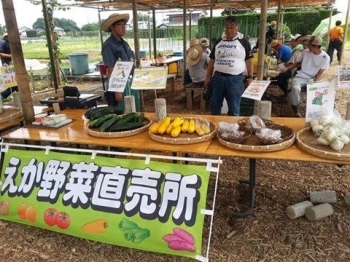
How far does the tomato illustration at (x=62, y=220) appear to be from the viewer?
86.2 inches

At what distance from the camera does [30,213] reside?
232cm

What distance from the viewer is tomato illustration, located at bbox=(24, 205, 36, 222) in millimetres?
2307

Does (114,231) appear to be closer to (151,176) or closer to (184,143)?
(151,176)

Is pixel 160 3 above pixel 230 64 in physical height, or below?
above

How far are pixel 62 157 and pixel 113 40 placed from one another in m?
1.75

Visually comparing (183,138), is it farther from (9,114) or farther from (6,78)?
(6,78)

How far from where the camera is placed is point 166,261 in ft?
6.96

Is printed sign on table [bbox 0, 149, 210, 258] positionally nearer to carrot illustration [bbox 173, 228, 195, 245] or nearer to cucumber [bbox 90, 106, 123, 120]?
carrot illustration [bbox 173, 228, 195, 245]

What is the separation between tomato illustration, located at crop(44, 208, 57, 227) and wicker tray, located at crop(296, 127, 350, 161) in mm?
1866

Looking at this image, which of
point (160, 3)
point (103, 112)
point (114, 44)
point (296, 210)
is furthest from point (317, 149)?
point (160, 3)

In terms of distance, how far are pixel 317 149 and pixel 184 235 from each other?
1027 mm

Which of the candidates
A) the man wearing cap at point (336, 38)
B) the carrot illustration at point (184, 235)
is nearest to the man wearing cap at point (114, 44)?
the carrot illustration at point (184, 235)

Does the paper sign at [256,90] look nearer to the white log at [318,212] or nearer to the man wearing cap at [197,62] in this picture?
the white log at [318,212]

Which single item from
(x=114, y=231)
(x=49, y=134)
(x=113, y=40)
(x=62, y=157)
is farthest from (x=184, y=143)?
(x=113, y=40)
